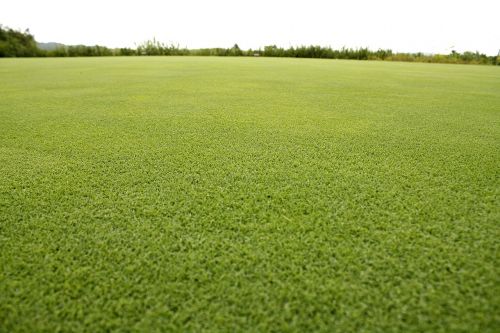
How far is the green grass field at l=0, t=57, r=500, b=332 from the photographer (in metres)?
0.67

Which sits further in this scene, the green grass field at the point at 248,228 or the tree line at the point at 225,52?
the tree line at the point at 225,52

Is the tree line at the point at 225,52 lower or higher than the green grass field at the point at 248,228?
higher

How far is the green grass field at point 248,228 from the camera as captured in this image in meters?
0.67

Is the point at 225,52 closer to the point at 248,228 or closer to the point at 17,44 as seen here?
the point at 17,44

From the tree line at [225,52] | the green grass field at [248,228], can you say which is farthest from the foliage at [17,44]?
the green grass field at [248,228]

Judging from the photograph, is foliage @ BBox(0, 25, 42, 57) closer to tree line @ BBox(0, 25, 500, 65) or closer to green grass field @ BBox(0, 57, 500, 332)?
tree line @ BBox(0, 25, 500, 65)

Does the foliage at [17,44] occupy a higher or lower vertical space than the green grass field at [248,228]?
higher

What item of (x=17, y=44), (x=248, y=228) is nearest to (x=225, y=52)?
(x=17, y=44)

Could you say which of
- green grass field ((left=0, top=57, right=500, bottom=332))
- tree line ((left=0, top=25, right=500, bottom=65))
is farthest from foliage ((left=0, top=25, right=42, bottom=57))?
green grass field ((left=0, top=57, right=500, bottom=332))

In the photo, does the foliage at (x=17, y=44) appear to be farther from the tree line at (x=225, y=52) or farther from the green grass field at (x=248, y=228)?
the green grass field at (x=248, y=228)

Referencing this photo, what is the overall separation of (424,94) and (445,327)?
3.35 meters

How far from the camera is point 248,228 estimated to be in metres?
0.93

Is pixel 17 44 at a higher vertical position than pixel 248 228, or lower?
higher

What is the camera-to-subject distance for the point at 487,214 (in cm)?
100
